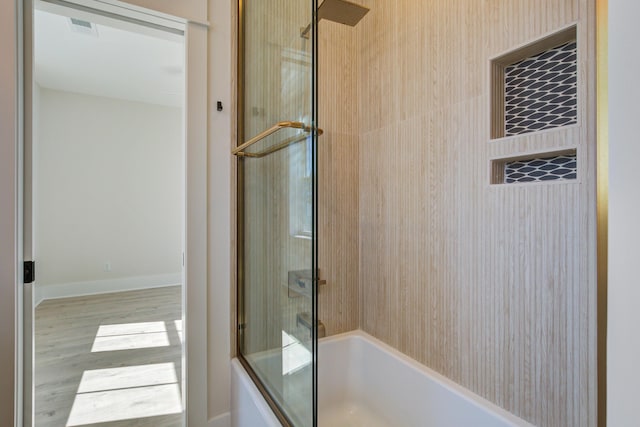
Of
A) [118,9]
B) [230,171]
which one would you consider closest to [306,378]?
[230,171]

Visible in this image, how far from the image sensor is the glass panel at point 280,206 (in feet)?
3.30

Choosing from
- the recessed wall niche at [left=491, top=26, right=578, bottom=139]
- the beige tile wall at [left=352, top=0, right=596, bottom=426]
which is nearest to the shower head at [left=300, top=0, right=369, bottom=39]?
the beige tile wall at [left=352, top=0, right=596, bottom=426]

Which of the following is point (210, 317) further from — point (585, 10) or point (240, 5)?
point (585, 10)

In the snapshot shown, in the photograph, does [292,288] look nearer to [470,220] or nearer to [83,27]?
[470,220]

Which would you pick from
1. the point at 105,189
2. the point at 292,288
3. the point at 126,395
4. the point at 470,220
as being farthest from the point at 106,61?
the point at 470,220

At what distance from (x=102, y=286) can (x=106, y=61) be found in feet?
9.73

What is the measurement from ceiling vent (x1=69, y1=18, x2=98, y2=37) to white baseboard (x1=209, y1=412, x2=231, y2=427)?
3.14 metres

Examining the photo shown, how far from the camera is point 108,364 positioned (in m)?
2.36

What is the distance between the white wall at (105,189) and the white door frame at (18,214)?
3295 millimetres

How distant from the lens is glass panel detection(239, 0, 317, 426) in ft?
3.30

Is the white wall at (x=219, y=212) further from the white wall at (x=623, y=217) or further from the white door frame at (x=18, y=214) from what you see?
the white wall at (x=623, y=217)

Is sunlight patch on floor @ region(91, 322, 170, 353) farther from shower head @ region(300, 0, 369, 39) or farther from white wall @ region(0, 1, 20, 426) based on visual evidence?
shower head @ region(300, 0, 369, 39)

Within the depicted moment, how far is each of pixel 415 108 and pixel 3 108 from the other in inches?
70.7

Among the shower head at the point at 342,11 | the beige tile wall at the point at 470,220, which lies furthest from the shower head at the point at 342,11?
the beige tile wall at the point at 470,220
